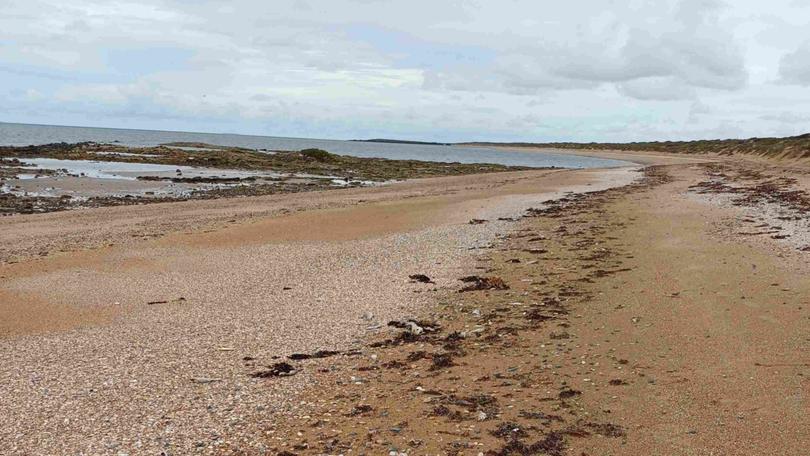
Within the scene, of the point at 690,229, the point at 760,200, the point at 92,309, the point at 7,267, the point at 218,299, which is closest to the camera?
the point at 92,309

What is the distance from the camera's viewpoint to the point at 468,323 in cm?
989

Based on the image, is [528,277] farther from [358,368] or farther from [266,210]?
[266,210]

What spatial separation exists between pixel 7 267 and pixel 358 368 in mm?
10640

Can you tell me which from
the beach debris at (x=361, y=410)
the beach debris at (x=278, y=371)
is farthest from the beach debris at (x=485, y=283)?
the beach debris at (x=361, y=410)

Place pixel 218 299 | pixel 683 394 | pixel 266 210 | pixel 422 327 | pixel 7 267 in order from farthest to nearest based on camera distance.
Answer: pixel 266 210
pixel 7 267
pixel 218 299
pixel 422 327
pixel 683 394

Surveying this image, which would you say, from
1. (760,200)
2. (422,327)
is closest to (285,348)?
(422,327)

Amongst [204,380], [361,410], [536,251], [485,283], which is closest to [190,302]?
[204,380]

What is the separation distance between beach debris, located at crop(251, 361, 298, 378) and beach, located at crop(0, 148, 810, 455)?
4 cm

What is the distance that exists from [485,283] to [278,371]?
5.50m

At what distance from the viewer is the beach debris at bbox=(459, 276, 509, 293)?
1198 cm

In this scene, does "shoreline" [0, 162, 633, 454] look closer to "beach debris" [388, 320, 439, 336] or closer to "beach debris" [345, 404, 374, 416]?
"beach debris" [388, 320, 439, 336]

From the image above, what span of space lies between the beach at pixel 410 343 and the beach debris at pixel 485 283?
0.09 m

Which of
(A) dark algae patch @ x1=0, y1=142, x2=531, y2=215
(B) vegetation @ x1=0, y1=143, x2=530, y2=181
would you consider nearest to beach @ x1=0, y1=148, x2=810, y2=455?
(A) dark algae patch @ x1=0, y1=142, x2=531, y2=215

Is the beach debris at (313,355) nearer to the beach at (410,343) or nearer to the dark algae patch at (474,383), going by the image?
the beach at (410,343)
